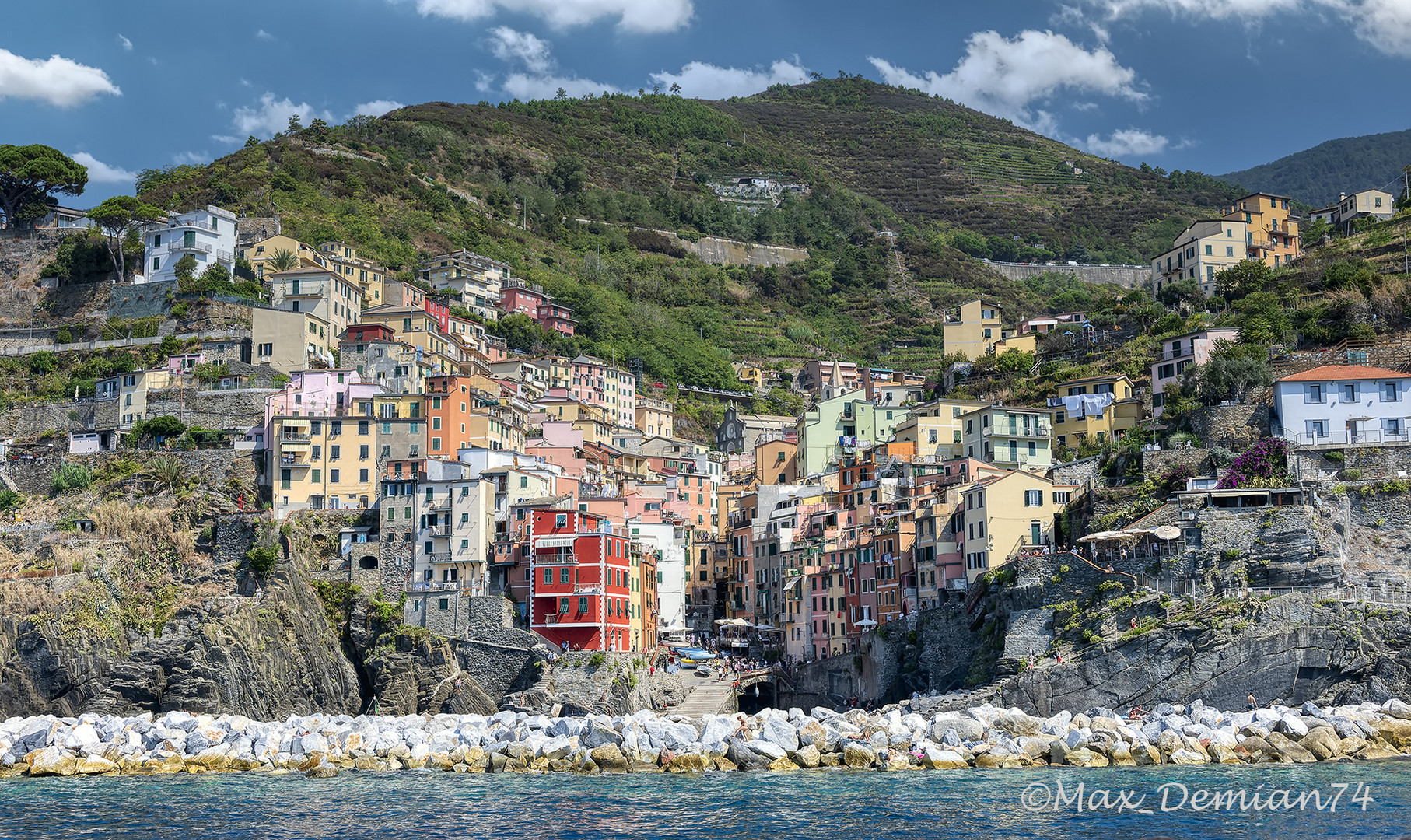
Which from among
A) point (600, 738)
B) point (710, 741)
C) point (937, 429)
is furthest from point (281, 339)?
point (710, 741)

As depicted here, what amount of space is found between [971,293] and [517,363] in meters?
75.9

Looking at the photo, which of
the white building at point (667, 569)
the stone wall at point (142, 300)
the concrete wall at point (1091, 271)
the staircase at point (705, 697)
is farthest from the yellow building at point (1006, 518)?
the concrete wall at point (1091, 271)

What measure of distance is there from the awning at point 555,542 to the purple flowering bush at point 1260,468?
1172 inches

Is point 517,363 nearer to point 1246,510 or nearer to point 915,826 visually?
point 1246,510

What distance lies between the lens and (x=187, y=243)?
3752 inches

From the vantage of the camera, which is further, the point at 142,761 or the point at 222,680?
the point at 222,680

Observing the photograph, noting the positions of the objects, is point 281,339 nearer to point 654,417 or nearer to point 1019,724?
point 654,417

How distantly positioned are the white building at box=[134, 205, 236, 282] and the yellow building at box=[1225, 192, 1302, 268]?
231 ft

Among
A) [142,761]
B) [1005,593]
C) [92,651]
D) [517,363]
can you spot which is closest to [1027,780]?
[1005,593]

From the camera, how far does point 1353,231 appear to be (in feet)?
304

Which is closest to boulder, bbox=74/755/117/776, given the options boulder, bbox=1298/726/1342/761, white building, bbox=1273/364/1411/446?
boulder, bbox=1298/726/1342/761

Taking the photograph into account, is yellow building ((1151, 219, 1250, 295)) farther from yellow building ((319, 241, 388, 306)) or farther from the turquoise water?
yellow building ((319, 241, 388, 306))

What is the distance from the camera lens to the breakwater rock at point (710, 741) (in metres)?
47.5

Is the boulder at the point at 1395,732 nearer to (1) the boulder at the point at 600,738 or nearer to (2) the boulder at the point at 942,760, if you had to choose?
(2) the boulder at the point at 942,760
